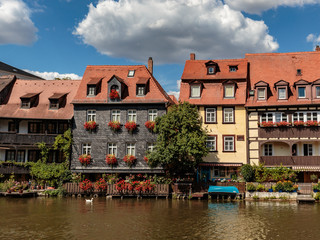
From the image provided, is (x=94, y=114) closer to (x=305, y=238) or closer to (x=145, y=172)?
(x=145, y=172)

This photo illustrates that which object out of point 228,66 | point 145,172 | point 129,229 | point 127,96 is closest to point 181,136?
point 145,172

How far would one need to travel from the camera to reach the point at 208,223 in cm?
2195

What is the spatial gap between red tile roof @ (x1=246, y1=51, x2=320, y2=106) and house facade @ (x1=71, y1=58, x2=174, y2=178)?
35.9ft

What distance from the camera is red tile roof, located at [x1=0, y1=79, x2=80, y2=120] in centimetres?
3959

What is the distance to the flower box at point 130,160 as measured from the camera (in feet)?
122

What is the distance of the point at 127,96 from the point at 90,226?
65.6 ft

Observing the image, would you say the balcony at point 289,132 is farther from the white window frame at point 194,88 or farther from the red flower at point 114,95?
the red flower at point 114,95

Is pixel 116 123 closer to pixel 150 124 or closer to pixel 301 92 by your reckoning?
pixel 150 124

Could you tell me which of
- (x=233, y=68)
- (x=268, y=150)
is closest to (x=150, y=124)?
(x=233, y=68)

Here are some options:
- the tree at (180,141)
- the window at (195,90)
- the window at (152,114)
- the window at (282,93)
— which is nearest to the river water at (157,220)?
the tree at (180,141)

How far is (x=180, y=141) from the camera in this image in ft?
110

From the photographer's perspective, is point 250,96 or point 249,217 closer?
point 249,217

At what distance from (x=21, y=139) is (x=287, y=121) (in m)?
28.3

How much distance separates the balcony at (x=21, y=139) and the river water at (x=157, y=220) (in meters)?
8.75
